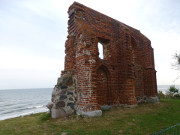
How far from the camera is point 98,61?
7.16 metres

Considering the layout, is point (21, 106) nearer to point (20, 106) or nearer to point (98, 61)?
point (20, 106)

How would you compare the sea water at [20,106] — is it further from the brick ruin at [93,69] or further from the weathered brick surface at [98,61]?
the weathered brick surface at [98,61]

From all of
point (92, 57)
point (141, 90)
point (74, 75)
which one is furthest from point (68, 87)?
point (141, 90)

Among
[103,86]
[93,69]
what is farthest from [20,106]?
[93,69]

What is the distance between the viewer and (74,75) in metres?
7.05

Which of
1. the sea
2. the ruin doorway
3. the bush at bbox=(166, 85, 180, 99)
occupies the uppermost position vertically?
the ruin doorway

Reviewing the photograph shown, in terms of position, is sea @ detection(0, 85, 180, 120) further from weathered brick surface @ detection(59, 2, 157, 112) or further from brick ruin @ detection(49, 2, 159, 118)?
weathered brick surface @ detection(59, 2, 157, 112)

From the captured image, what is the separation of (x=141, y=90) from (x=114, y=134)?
6.51 meters

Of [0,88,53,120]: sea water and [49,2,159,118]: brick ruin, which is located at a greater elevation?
[49,2,159,118]: brick ruin

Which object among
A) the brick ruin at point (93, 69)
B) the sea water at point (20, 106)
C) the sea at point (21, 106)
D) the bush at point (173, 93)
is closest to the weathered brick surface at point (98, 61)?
the brick ruin at point (93, 69)

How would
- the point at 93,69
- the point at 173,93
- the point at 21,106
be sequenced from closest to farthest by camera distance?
the point at 93,69 → the point at 173,93 → the point at 21,106

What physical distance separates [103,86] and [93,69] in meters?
1.53

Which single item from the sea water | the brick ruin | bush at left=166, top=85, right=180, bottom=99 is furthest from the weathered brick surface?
the sea water

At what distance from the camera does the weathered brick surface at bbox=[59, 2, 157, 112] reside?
6367mm
